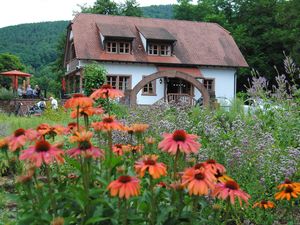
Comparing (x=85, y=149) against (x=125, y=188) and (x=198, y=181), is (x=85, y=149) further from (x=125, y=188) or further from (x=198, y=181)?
(x=198, y=181)

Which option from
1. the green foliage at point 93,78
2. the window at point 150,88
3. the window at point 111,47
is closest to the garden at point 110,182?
the green foliage at point 93,78

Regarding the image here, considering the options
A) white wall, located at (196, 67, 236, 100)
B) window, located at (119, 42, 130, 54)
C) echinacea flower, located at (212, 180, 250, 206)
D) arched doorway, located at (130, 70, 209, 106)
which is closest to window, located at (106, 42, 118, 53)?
window, located at (119, 42, 130, 54)

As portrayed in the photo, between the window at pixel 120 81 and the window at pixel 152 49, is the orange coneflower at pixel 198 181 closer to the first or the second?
the window at pixel 120 81

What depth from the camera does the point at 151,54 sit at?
Answer: 1141 inches

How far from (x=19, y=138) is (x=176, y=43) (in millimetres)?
28350

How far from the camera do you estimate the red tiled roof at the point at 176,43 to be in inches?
1086

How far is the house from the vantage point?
27625mm

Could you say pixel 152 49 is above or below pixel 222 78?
above

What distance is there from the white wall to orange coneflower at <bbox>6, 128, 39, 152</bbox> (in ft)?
90.3

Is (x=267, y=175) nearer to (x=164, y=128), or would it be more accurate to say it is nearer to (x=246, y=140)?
(x=246, y=140)

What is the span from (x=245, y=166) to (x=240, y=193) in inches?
85.5

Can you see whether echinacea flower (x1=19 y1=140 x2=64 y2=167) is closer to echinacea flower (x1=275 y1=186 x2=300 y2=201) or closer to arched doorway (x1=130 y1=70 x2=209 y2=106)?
echinacea flower (x1=275 y1=186 x2=300 y2=201)

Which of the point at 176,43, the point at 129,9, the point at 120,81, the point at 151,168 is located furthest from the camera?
the point at 129,9

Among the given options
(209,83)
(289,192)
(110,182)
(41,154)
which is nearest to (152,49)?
(209,83)
